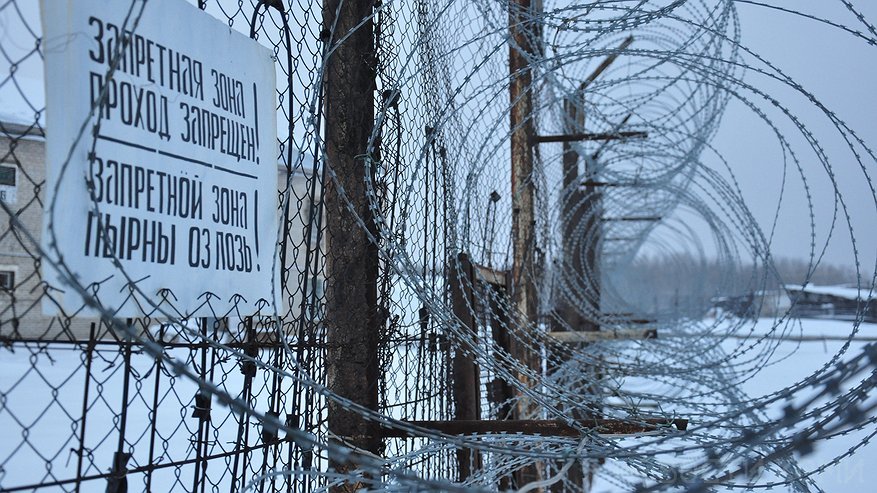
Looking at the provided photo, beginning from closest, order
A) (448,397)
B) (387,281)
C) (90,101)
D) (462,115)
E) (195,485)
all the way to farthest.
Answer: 1. (90,101)
2. (195,485)
3. (387,281)
4. (448,397)
5. (462,115)

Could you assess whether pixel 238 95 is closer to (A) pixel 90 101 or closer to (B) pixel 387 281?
(A) pixel 90 101

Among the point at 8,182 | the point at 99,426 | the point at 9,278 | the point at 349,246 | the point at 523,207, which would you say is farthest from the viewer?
the point at 523,207

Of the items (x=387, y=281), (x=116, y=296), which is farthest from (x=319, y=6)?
(x=116, y=296)

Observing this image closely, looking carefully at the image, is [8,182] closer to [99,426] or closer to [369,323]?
[369,323]

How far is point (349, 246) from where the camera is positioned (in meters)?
2.79

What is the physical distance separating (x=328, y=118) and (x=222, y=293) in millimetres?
830

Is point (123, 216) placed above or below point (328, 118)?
below

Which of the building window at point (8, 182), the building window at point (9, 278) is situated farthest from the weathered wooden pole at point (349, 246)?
the building window at point (8, 182)

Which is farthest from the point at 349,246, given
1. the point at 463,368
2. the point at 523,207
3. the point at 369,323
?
the point at 523,207

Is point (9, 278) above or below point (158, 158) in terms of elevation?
below

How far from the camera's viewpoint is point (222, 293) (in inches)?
86.0

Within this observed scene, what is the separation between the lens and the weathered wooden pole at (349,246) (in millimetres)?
2758

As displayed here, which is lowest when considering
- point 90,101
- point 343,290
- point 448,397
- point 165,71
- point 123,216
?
point 448,397

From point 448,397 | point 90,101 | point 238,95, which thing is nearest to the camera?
point 90,101
